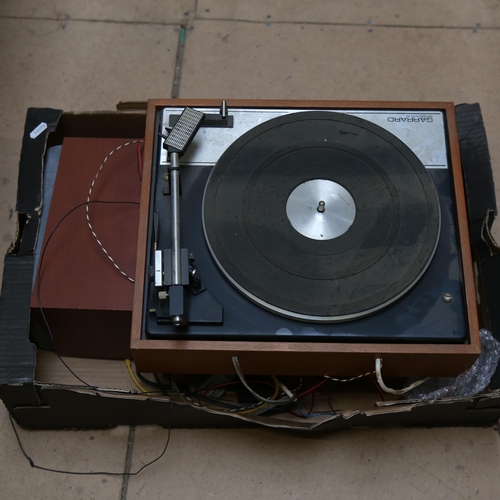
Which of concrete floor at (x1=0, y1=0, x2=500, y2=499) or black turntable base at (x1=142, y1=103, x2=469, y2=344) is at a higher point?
concrete floor at (x1=0, y1=0, x2=500, y2=499)

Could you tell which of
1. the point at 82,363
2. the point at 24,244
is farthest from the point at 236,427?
the point at 24,244

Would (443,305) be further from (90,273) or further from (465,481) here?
(90,273)

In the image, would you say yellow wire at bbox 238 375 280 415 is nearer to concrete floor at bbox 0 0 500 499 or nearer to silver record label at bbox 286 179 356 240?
silver record label at bbox 286 179 356 240

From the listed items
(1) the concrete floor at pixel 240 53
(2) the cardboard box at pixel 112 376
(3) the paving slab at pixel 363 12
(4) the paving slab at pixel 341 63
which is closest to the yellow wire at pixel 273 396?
(2) the cardboard box at pixel 112 376

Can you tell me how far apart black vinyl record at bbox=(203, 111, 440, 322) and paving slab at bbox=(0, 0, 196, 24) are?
77 cm

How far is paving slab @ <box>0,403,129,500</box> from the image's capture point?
1301 millimetres

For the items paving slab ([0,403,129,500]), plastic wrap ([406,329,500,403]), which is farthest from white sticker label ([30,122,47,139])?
plastic wrap ([406,329,500,403])

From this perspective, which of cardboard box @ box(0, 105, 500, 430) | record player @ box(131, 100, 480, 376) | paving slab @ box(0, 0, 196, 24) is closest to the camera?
record player @ box(131, 100, 480, 376)

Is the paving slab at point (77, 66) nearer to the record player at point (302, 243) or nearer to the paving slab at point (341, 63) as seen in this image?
the paving slab at point (341, 63)

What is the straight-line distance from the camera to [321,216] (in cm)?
117

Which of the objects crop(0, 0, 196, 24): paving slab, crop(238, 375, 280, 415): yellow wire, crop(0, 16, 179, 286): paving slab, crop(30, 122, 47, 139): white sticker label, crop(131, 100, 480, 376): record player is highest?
crop(0, 0, 196, 24): paving slab

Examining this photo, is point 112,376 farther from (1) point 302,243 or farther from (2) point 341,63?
(2) point 341,63

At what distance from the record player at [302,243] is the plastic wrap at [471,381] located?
0.16 m

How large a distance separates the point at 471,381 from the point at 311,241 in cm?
43
